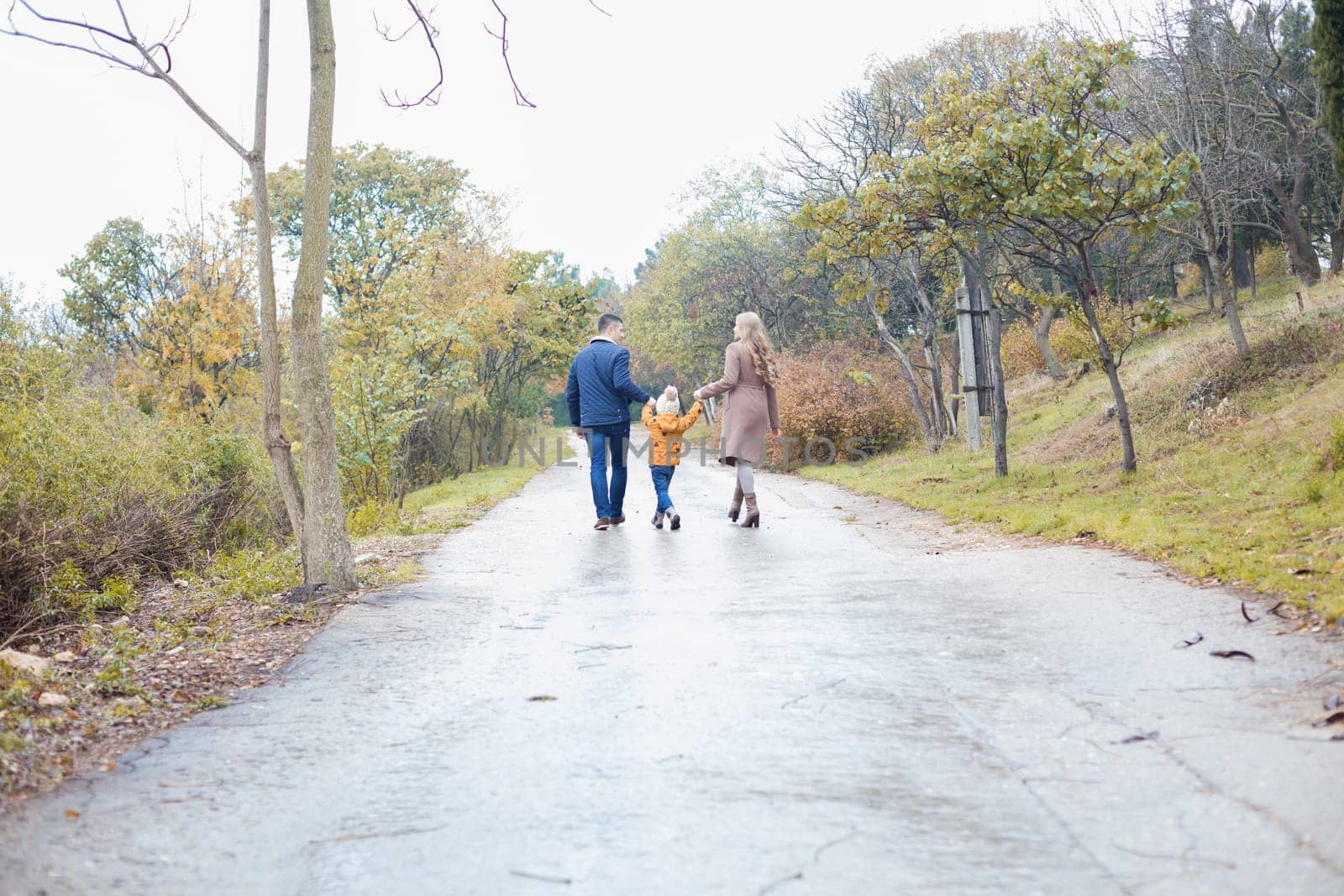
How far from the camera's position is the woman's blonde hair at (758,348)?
41.1 feet

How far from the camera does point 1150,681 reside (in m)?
5.16

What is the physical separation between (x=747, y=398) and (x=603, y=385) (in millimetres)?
1536

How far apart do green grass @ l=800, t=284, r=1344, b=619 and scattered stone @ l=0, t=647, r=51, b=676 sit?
6206mm

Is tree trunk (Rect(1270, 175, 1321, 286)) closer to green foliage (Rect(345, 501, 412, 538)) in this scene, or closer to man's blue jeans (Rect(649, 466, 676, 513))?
man's blue jeans (Rect(649, 466, 676, 513))

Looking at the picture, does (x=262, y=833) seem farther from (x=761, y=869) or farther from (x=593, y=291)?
(x=593, y=291)

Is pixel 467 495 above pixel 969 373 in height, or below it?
below

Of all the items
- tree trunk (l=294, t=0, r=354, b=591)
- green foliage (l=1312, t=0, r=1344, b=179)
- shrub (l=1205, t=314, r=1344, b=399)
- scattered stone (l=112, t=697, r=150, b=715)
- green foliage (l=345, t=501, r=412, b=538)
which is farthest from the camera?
shrub (l=1205, t=314, r=1344, b=399)

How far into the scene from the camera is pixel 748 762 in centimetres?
418

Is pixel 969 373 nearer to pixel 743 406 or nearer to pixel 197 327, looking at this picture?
pixel 743 406

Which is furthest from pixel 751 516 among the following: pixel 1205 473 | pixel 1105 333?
pixel 1105 333

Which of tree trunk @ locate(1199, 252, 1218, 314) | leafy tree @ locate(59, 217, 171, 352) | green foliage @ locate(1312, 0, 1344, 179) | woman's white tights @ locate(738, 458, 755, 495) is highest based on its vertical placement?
leafy tree @ locate(59, 217, 171, 352)

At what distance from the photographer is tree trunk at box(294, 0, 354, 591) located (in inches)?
317

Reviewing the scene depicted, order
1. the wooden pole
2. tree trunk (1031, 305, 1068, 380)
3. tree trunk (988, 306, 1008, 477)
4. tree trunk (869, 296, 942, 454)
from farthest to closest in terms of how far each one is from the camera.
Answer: tree trunk (1031, 305, 1068, 380) → tree trunk (869, 296, 942, 454) → the wooden pole → tree trunk (988, 306, 1008, 477)

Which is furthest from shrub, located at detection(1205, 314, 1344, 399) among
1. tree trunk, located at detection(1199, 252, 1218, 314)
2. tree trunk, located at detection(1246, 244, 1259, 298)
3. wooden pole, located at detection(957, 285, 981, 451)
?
tree trunk, located at detection(1246, 244, 1259, 298)
